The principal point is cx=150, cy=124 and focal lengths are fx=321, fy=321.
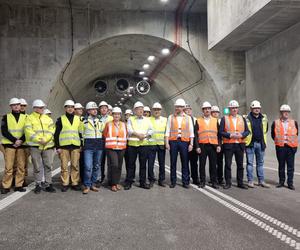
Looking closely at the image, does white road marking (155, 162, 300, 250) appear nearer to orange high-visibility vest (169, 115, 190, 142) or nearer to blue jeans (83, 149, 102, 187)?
orange high-visibility vest (169, 115, 190, 142)

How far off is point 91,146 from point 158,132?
1.56 m

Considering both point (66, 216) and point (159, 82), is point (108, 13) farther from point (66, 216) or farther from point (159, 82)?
point (66, 216)

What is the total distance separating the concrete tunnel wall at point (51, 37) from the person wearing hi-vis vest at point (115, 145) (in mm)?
8679

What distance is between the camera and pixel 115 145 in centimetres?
692

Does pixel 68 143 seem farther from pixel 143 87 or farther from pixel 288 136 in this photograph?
pixel 143 87

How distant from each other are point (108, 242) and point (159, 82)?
68.4 ft

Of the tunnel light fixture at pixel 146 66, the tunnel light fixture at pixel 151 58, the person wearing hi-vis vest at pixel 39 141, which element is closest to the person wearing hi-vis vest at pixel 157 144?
the person wearing hi-vis vest at pixel 39 141

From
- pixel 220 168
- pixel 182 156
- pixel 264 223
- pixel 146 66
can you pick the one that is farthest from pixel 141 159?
pixel 146 66

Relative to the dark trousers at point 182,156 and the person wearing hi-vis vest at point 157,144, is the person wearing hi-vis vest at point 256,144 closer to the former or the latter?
the dark trousers at point 182,156

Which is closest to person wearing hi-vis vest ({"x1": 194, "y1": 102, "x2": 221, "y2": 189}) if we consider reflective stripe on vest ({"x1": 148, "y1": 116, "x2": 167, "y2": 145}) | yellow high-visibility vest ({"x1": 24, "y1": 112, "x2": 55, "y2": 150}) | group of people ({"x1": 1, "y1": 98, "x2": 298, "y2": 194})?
group of people ({"x1": 1, "y1": 98, "x2": 298, "y2": 194})

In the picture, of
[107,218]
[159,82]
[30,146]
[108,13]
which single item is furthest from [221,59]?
[107,218]

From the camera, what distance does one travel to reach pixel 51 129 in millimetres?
6832

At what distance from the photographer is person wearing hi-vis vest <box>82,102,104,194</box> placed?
6652 mm

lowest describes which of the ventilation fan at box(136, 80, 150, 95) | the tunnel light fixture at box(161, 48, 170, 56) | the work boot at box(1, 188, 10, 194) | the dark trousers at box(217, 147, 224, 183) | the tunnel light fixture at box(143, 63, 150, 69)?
the work boot at box(1, 188, 10, 194)
